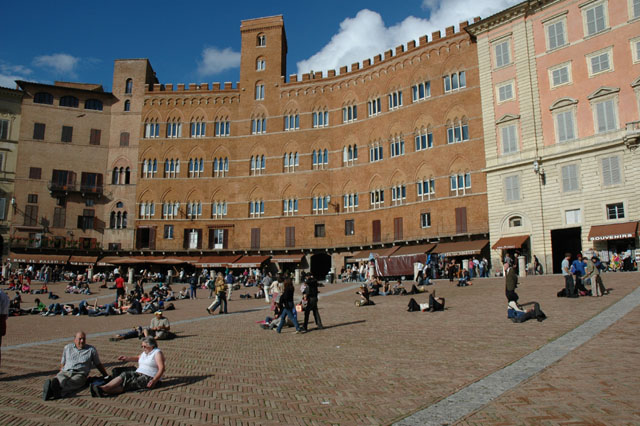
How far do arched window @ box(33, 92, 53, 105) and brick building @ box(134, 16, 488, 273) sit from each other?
10771mm

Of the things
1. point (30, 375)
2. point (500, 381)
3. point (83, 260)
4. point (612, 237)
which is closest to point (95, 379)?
point (30, 375)

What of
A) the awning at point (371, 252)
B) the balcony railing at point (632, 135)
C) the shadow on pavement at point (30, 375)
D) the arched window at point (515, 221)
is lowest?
the shadow on pavement at point (30, 375)

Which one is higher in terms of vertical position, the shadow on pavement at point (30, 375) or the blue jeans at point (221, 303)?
the blue jeans at point (221, 303)

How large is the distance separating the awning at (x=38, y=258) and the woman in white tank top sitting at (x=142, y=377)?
158 feet

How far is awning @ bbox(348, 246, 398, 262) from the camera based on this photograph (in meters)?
42.6

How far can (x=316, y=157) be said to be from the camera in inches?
2004

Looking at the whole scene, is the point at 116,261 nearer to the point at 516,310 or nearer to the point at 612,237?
the point at 612,237

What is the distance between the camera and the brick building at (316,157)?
41.5 meters

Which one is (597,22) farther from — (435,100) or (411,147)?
(411,147)

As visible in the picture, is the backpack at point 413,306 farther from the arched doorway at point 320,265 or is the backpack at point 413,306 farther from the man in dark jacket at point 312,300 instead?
the arched doorway at point 320,265

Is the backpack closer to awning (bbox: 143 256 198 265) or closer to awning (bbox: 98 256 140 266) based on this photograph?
awning (bbox: 143 256 198 265)

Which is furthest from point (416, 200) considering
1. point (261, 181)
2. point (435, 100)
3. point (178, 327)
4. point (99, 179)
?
point (99, 179)

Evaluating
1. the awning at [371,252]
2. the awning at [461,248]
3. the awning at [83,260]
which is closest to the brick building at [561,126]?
the awning at [461,248]

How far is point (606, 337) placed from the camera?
1053cm
